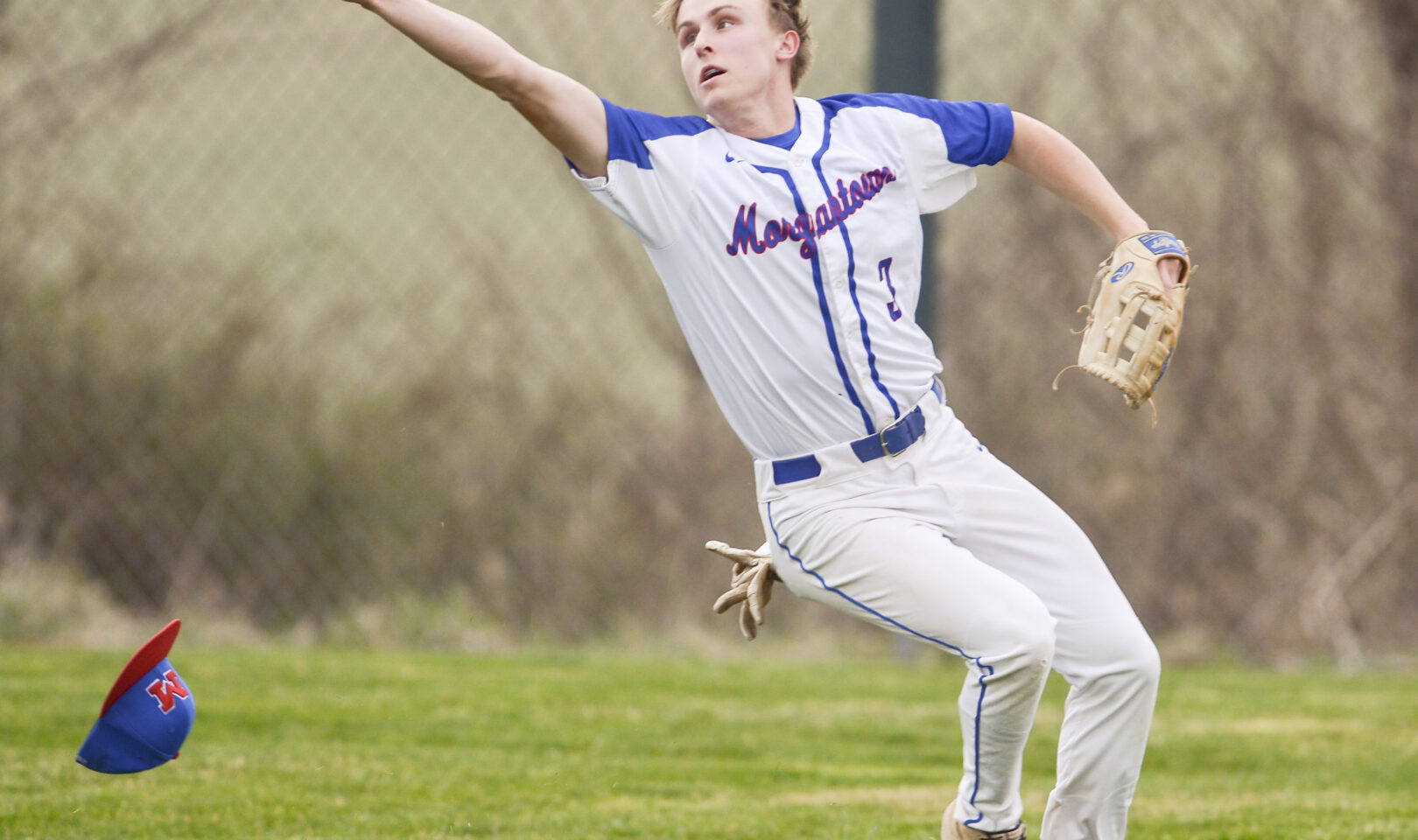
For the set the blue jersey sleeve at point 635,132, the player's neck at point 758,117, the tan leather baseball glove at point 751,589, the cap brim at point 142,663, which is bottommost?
the cap brim at point 142,663

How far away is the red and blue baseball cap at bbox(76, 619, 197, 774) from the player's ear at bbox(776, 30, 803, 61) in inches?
72.3

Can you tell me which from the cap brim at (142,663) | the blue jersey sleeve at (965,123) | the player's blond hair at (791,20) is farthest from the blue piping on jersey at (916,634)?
the cap brim at (142,663)

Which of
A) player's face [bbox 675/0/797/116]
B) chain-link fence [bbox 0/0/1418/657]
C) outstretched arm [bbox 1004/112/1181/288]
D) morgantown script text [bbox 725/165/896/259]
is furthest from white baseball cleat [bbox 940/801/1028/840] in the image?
chain-link fence [bbox 0/0/1418/657]

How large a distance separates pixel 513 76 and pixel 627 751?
2.63 meters

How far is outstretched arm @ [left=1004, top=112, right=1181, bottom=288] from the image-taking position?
134 inches

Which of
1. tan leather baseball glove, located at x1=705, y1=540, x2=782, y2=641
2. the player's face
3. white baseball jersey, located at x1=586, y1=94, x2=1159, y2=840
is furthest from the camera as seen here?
tan leather baseball glove, located at x1=705, y1=540, x2=782, y2=641

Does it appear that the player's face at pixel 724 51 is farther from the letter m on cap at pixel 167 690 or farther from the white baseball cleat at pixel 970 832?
the letter m on cap at pixel 167 690

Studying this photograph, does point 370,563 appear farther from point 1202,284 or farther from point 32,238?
point 1202,284

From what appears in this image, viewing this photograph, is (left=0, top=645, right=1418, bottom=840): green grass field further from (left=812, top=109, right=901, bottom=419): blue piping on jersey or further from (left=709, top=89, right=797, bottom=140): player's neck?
(left=709, top=89, right=797, bottom=140): player's neck

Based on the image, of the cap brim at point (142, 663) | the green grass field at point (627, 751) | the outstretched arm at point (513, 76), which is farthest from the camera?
the green grass field at point (627, 751)

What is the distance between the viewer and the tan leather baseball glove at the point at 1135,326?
125 inches

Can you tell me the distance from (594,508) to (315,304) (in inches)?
66.5

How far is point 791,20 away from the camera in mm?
3363

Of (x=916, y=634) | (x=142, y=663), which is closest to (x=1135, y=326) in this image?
(x=916, y=634)
